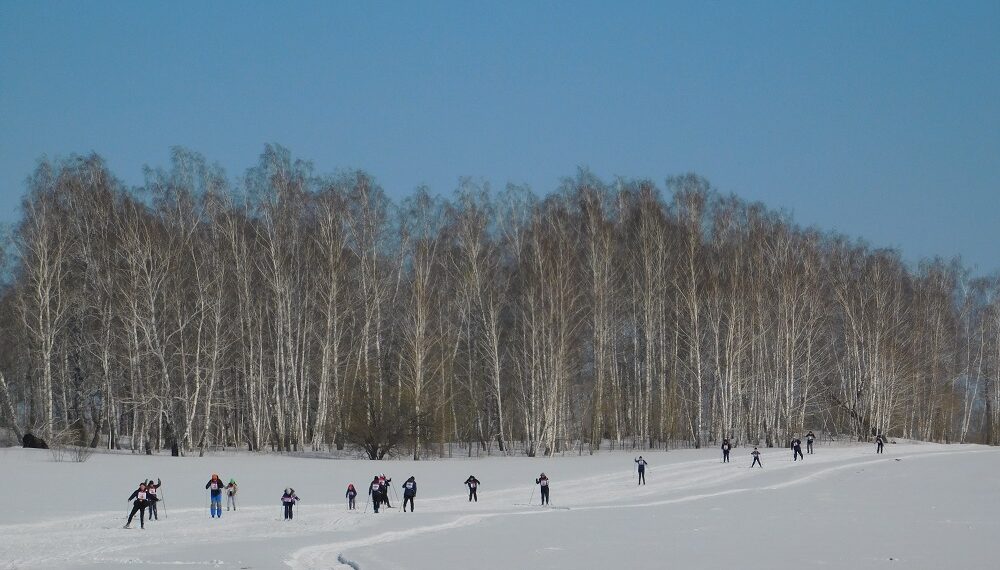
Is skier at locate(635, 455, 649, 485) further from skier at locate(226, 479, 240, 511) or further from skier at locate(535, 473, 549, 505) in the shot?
skier at locate(226, 479, 240, 511)

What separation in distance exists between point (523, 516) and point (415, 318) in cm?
2301

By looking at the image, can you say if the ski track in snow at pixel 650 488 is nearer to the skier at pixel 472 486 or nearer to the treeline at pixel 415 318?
the skier at pixel 472 486

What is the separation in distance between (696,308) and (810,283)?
915 cm

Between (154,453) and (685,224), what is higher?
(685,224)

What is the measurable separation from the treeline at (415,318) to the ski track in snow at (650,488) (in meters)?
9.60

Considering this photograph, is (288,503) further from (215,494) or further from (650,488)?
(650,488)

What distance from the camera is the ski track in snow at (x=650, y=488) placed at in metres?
21.9

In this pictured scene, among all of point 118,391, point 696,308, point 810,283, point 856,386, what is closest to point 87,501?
point 118,391

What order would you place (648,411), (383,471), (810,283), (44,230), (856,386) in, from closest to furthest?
(383,471) < (44,230) < (648,411) < (810,283) < (856,386)

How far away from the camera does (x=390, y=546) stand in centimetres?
2245

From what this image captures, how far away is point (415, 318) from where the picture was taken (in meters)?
51.5

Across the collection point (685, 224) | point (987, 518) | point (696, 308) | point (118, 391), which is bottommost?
point (987, 518)

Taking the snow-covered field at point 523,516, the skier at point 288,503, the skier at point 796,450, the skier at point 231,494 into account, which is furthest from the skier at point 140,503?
the skier at point 796,450

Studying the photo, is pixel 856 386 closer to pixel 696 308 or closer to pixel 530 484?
pixel 696 308
